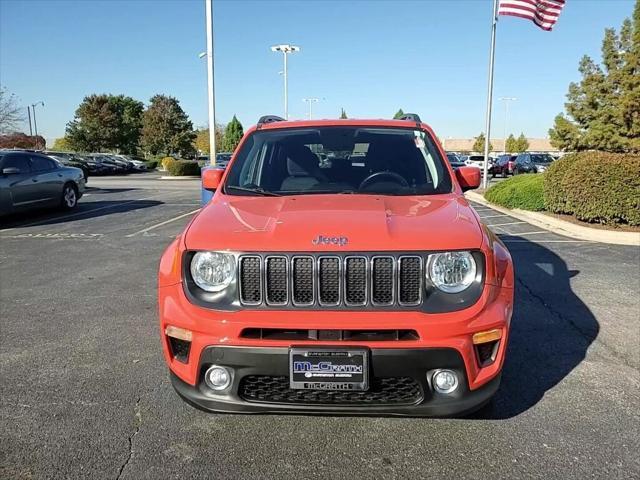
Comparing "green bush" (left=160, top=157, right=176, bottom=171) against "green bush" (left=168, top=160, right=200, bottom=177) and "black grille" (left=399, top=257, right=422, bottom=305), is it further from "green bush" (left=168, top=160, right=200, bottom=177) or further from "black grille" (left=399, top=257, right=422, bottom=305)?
"black grille" (left=399, top=257, right=422, bottom=305)

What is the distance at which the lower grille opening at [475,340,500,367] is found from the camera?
263 centimetres

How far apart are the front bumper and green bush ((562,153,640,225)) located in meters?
9.41

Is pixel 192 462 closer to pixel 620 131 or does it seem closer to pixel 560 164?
pixel 560 164

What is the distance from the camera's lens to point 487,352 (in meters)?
2.67

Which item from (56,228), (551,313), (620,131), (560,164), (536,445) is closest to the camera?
(536,445)

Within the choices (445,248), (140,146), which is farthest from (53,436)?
(140,146)

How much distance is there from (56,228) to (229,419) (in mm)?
9427

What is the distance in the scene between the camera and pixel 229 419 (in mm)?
3182

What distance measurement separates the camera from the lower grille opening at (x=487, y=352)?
2.63 m

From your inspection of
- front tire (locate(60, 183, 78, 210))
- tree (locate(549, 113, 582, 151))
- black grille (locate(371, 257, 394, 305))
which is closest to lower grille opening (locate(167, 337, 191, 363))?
black grille (locate(371, 257, 394, 305))

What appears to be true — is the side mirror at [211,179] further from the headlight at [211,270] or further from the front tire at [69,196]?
the front tire at [69,196]

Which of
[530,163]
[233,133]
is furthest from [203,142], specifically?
[530,163]

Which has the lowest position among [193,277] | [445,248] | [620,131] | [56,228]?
[56,228]

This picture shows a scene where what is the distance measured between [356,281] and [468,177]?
1.78 meters
